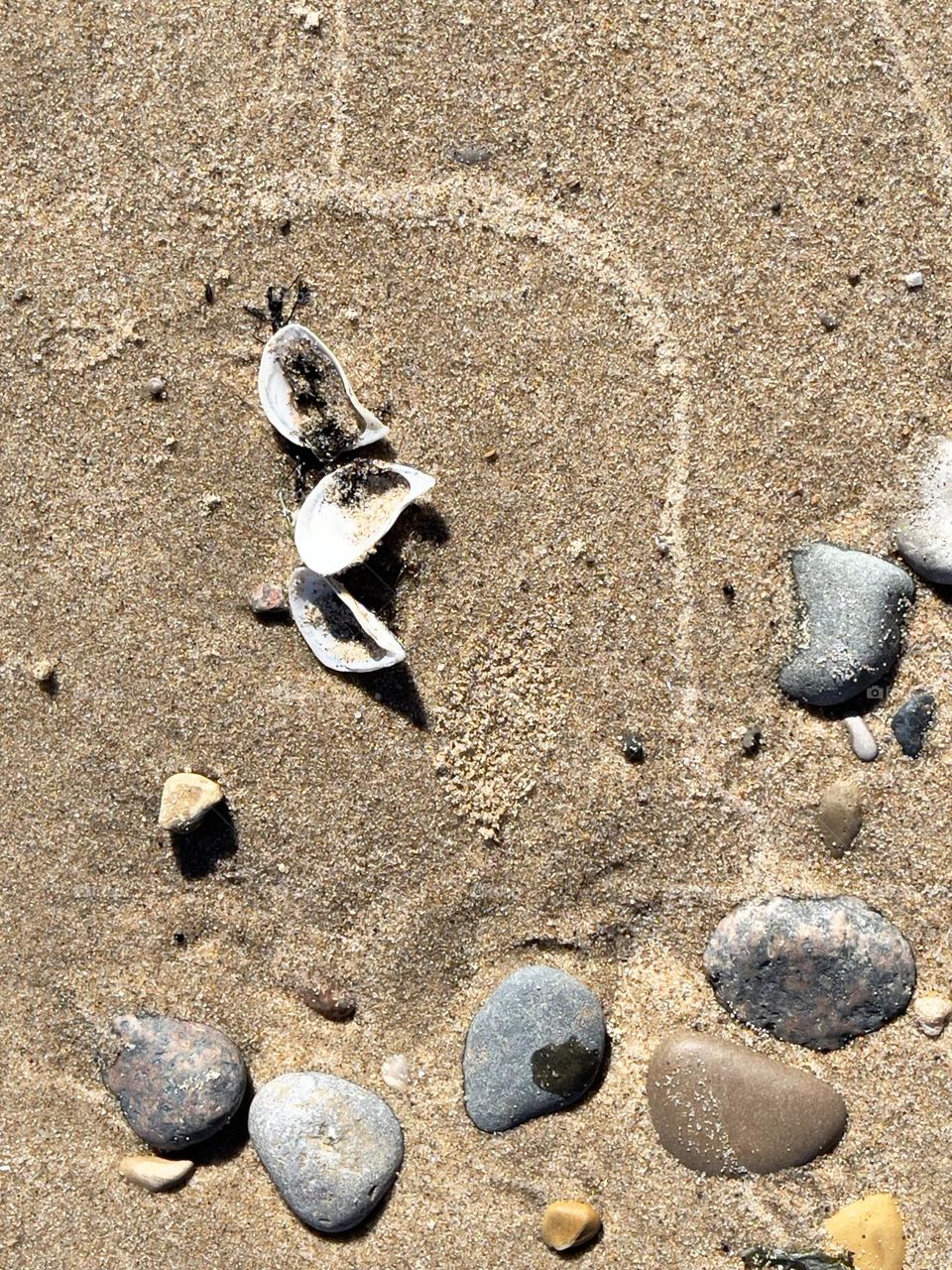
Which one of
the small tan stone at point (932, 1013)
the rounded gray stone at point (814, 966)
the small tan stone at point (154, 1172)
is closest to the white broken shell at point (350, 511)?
the rounded gray stone at point (814, 966)

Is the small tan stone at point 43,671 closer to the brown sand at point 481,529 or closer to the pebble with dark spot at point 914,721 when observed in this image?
the brown sand at point 481,529

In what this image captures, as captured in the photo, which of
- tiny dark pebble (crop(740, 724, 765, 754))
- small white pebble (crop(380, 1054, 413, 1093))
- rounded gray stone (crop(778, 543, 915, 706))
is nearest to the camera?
rounded gray stone (crop(778, 543, 915, 706))

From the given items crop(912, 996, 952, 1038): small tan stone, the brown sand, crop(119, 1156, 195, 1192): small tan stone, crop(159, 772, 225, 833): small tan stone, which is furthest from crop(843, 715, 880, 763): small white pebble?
crop(119, 1156, 195, 1192): small tan stone

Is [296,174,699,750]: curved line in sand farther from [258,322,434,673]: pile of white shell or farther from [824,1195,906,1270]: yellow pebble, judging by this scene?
[824,1195,906,1270]: yellow pebble

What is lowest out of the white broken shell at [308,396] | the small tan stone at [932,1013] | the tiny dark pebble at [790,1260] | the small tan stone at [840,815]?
the tiny dark pebble at [790,1260]

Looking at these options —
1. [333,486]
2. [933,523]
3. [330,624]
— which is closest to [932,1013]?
[933,523]

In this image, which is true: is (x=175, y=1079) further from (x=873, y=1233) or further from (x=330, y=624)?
(x=873, y=1233)

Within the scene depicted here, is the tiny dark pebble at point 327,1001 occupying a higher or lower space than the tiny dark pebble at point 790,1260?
higher
